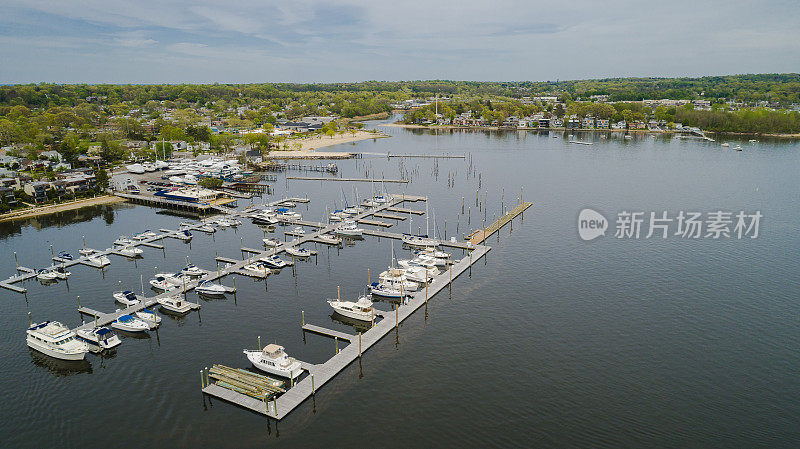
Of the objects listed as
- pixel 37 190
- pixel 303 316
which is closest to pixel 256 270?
pixel 303 316

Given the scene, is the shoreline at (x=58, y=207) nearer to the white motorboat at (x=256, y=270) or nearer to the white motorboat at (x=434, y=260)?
the white motorboat at (x=256, y=270)

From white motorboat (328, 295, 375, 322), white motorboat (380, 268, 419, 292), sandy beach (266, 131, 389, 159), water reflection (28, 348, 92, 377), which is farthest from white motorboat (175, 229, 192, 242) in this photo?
sandy beach (266, 131, 389, 159)

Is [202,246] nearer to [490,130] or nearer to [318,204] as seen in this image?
[318,204]

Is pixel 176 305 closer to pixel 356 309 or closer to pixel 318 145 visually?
pixel 356 309

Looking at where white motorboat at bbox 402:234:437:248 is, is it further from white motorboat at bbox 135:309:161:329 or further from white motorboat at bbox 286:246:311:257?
white motorboat at bbox 135:309:161:329

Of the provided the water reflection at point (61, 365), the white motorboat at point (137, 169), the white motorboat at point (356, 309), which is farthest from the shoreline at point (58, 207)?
the white motorboat at point (356, 309)
